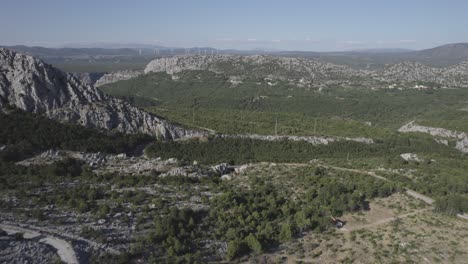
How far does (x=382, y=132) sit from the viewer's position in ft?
399

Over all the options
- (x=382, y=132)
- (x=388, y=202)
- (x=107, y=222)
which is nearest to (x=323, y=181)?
(x=388, y=202)

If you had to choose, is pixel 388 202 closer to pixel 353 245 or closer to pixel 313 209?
pixel 313 209

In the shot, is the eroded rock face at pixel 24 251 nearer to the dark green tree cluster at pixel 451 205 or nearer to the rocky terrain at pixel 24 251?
the rocky terrain at pixel 24 251

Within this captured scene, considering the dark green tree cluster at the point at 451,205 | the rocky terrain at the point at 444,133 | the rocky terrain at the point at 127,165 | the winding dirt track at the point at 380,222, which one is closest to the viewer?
the winding dirt track at the point at 380,222

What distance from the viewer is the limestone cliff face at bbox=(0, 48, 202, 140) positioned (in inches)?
3132

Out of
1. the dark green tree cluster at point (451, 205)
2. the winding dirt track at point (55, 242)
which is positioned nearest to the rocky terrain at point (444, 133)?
the dark green tree cluster at point (451, 205)

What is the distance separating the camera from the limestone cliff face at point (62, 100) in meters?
79.6

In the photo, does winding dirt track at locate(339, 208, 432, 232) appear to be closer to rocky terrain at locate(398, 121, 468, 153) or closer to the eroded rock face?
the eroded rock face

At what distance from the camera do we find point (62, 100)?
83.7 metres

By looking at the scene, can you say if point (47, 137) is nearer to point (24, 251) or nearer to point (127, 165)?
point (127, 165)

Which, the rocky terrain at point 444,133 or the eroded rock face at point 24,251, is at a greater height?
the eroded rock face at point 24,251

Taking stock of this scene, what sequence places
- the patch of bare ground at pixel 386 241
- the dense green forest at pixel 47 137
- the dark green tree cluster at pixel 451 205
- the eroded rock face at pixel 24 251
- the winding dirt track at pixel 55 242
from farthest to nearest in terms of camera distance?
the dense green forest at pixel 47 137 → the dark green tree cluster at pixel 451 205 → the patch of bare ground at pixel 386 241 → the winding dirt track at pixel 55 242 → the eroded rock face at pixel 24 251

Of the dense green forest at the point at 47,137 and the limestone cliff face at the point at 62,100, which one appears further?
the limestone cliff face at the point at 62,100

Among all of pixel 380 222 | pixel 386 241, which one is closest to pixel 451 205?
pixel 380 222
